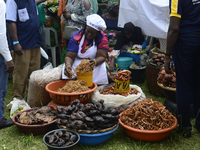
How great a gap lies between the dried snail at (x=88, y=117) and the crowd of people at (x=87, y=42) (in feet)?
3.18

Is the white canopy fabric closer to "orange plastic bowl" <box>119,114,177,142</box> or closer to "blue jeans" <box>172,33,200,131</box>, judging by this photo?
"blue jeans" <box>172,33,200,131</box>

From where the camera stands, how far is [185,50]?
107 inches

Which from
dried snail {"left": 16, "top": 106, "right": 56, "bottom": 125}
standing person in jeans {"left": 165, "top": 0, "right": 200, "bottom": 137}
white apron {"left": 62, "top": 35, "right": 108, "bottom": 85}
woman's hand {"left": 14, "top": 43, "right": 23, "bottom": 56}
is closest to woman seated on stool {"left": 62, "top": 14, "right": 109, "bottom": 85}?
white apron {"left": 62, "top": 35, "right": 108, "bottom": 85}

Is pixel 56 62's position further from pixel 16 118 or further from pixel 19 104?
pixel 16 118

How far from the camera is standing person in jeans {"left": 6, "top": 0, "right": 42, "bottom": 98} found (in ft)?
12.2

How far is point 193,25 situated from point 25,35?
283cm

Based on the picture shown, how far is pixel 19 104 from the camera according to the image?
12.3ft

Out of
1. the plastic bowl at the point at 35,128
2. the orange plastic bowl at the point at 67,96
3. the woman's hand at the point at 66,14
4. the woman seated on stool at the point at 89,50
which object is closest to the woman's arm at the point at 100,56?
the woman seated on stool at the point at 89,50

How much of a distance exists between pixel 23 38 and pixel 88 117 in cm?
209

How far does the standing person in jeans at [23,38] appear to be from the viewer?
3.72m

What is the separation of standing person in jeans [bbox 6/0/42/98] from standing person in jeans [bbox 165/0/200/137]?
8.17 ft

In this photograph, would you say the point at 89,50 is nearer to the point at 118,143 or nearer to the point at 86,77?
the point at 86,77

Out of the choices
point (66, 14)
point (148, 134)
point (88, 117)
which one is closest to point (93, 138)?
point (88, 117)

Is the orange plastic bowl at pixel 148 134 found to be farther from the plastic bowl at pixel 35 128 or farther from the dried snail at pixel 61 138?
the plastic bowl at pixel 35 128
